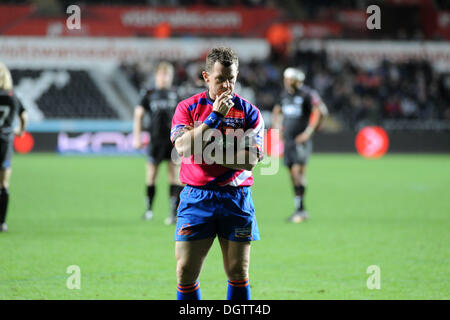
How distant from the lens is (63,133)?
2627 centimetres

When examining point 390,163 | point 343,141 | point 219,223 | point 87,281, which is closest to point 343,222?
point 87,281

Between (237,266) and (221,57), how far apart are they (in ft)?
4.49

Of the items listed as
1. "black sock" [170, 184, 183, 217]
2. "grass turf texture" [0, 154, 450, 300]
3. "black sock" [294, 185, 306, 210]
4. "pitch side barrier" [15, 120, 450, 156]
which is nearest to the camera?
"grass turf texture" [0, 154, 450, 300]

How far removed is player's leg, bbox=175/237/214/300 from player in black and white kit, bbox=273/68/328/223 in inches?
256

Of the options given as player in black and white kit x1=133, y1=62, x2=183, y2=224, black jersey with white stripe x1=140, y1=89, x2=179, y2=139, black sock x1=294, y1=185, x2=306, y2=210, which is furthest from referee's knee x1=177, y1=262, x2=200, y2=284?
black sock x1=294, y1=185, x2=306, y2=210

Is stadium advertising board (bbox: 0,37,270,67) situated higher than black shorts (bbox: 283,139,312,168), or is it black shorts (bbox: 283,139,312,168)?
stadium advertising board (bbox: 0,37,270,67)

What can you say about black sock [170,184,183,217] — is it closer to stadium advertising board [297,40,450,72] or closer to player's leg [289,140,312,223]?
player's leg [289,140,312,223]

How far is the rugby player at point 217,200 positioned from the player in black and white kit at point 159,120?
596 cm

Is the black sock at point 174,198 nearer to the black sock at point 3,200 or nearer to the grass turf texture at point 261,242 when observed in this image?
the grass turf texture at point 261,242

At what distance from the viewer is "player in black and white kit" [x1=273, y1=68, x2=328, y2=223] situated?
11.2 metres

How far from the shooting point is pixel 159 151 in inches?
424

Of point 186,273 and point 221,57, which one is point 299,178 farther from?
point 221,57

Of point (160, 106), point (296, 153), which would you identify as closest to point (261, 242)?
point (296, 153)

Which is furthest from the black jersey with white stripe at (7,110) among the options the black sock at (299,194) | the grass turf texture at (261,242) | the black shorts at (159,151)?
the black sock at (299,194)
